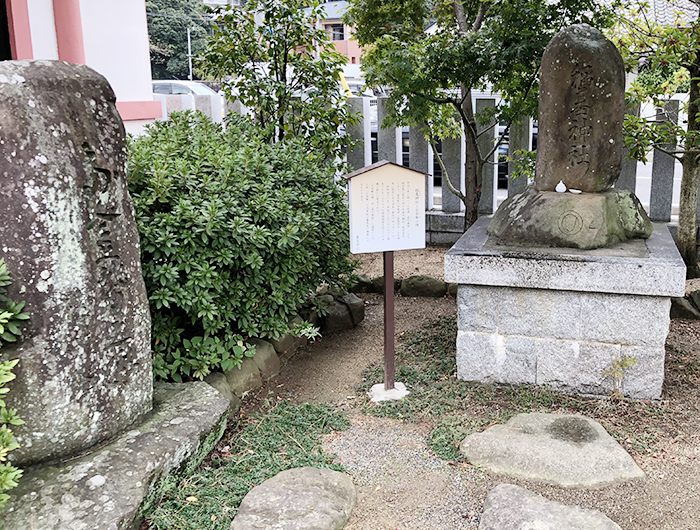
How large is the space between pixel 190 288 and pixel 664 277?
261cm

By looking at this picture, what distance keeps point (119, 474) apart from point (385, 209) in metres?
1.94

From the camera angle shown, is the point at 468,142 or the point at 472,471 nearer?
the point at 472,471

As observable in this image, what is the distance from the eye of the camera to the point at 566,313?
3.76 metres

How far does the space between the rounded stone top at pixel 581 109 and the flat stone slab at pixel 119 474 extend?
260 centimetres

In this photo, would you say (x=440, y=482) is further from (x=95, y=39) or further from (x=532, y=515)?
(x=95, y=39)

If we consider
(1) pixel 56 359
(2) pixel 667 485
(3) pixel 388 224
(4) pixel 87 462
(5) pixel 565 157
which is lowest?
(2) pixel 667 485

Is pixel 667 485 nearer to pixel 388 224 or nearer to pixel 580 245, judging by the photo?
pixel 580 245

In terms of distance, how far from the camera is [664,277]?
3.51 m

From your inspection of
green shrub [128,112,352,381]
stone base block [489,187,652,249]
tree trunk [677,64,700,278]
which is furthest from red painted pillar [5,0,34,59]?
tree trunk [677,64,700,278]

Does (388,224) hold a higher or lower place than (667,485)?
higher

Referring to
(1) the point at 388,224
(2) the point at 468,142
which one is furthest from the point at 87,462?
(2) the point at 468,142

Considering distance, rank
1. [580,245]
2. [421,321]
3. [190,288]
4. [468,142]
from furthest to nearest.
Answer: [468,142], [421,321], [580,245], [190,288]

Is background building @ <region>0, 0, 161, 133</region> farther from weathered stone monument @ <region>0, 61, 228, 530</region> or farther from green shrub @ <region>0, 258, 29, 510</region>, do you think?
green shrub @ <region>0, 258, 29, 510</region>

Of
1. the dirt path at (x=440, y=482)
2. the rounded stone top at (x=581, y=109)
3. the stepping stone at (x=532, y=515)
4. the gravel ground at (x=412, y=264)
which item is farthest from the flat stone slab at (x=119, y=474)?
the gravel ground at (x=412, y=264)
